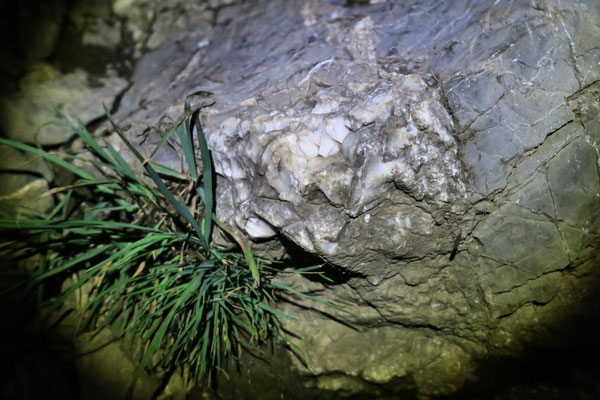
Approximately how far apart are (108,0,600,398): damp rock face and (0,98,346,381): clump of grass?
122 mm

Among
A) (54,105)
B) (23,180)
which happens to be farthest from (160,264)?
(54,105)

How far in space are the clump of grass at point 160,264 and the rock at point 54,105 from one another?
20 cm

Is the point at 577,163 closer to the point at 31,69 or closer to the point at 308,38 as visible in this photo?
the point at 308,38

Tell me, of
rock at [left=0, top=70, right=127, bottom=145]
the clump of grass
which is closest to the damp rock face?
the clump of grass

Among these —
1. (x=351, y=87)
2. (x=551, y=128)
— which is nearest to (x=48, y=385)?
(x=351, y=87)

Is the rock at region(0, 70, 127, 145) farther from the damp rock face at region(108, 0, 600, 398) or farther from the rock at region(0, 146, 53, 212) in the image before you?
the damp rock face at region(108, 0, 600, 398)

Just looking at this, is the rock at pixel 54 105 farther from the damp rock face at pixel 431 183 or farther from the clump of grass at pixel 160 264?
the damp rock face at pixel 431 183

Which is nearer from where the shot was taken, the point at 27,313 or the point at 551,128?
the point at 551,128

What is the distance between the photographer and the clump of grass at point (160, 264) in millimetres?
1362

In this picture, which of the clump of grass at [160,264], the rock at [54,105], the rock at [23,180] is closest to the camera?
the clump of grass at [160,264]

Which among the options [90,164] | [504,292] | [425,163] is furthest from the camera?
[90,164]

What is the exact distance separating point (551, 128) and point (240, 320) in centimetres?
130

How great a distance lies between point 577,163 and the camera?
1.25 meters

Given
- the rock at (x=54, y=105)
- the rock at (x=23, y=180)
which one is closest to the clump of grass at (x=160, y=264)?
the rock at (x=23, y=180)
